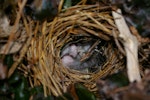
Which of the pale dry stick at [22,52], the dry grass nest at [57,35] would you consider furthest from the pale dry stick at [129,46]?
the pale dry stick at [22,52]

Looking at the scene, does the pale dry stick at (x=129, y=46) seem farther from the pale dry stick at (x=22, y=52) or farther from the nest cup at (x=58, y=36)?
the pale dry stick at (x=22, y=52)

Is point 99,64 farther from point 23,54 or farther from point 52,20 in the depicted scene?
point 23,54

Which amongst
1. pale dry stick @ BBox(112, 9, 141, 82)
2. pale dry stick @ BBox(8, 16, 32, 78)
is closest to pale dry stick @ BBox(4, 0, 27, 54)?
pale dry stick @ BBox(8, 16, 32, 78)

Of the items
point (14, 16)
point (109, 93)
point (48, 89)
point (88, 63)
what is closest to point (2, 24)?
point (14, 16)

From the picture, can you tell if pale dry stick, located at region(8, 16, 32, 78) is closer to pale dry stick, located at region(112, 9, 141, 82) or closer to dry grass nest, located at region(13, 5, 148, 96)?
dry grass nest, located at region(13, 5, 148, 96)

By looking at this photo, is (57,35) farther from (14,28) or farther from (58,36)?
(14,28)

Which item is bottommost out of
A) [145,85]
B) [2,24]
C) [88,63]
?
[88,63]
